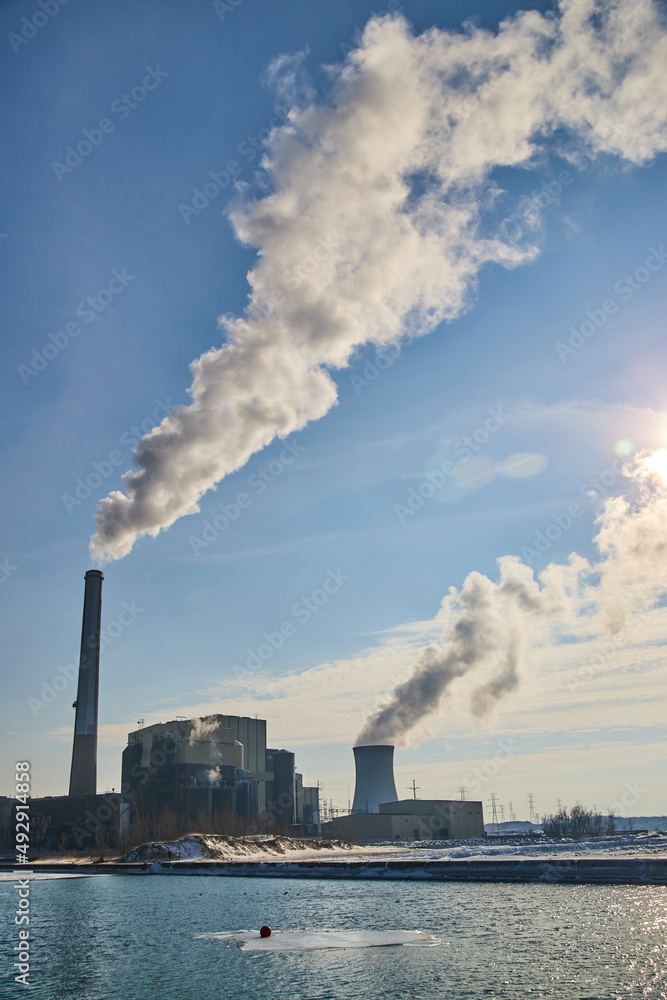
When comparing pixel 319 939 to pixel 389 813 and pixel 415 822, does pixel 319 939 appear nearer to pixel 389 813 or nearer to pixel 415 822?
pixel 389 813

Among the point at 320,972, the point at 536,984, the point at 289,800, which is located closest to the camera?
the point at 536,984

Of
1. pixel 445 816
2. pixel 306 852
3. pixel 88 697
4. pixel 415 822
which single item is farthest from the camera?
pixel 445 816

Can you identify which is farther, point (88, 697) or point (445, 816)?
point (445, 816)

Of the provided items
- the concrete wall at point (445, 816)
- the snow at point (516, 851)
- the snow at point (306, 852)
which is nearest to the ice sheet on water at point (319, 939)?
the snow at point (516, 851)

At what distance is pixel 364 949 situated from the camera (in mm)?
18219

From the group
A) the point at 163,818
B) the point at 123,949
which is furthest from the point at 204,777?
the point at 123,949

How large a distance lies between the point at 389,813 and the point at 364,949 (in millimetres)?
72935

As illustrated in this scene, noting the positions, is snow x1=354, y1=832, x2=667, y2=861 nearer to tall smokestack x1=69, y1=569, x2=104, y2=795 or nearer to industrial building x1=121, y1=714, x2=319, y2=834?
industrial building x1=121, y1=714, x2=319, y2=834

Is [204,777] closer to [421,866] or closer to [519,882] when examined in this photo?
[421,866]

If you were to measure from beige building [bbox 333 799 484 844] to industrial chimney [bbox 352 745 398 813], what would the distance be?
2.26 metres

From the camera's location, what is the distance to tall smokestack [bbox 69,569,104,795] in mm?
68625

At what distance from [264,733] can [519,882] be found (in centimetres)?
6656

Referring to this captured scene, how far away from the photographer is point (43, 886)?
132 ft

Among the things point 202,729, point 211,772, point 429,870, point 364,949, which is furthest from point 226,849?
point 364,949
